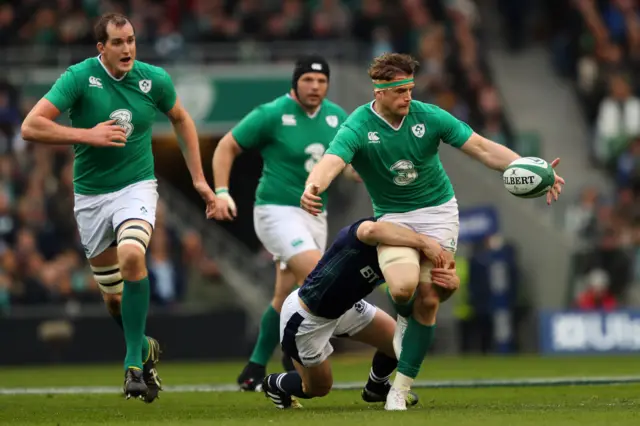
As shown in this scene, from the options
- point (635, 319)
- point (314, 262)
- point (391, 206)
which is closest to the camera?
point (391, 206)

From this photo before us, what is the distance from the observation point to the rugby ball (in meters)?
9.55

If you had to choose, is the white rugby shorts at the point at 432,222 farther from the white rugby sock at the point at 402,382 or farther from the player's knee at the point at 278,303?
the player's knee at the point at 278,303

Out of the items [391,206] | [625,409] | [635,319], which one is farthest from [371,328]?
[635,319]

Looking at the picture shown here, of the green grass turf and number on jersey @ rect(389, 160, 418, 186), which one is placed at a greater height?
number on jersey @ rect(389, 160, 418, 186)

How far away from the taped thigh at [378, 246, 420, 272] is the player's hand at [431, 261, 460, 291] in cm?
14

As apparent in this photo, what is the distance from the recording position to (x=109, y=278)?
445 inches

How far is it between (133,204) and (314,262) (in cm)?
210

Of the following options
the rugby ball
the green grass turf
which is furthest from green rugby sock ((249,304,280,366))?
the rugby ball

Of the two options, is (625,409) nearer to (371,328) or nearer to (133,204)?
Result: (371,328)

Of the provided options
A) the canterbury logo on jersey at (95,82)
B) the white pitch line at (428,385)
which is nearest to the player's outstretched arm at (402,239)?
the canterbury logo on jersey at (95,82)

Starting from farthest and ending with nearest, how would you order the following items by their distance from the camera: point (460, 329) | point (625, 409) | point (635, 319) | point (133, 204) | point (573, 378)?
point (460, 329) → point (635, 319) → point (573, 378) → point (133, 204) → point (625, 409)

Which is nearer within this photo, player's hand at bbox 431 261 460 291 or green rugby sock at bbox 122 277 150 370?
player's hand at bbox 431 261 460 291

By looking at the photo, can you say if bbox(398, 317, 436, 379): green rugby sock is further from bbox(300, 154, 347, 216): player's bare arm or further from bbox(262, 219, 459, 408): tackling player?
bbox(300, 154, 347, 216): player's bare arm

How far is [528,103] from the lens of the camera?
91.5 feet
